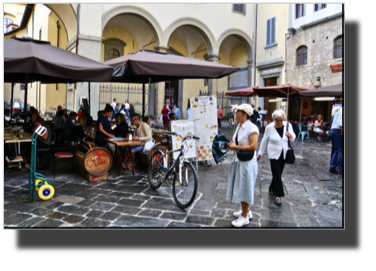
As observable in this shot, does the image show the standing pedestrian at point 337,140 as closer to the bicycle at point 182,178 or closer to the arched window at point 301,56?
the bicycle at point 182,178

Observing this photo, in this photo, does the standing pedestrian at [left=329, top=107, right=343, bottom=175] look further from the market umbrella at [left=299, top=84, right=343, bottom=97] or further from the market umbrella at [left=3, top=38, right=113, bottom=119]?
the market umbrella at [left=3, top=38, right=113, bottom=119]

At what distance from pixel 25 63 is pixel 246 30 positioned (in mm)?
17566

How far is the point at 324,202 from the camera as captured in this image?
4508mm

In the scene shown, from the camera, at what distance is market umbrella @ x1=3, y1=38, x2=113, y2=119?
14.3 feet

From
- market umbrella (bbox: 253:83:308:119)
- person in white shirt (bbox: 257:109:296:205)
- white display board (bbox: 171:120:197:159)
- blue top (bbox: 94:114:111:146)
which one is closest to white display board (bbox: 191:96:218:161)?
white display board (bbox: 171:120:197:159)

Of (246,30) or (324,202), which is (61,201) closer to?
(324,202)

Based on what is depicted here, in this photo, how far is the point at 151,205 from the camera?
4.11m

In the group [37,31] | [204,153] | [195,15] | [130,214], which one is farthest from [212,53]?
[130,214]

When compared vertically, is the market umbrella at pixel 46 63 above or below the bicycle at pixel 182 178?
above

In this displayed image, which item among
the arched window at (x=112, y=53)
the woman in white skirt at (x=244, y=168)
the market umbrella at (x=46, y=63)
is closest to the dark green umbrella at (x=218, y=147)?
the woman in white skirt at (x=244, y=168)

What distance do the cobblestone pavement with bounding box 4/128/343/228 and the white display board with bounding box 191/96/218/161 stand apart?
91 cm

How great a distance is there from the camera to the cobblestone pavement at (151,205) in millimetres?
3555

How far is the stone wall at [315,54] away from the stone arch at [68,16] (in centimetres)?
1224
